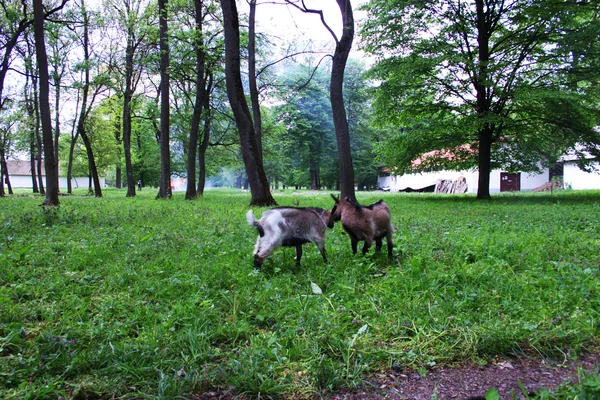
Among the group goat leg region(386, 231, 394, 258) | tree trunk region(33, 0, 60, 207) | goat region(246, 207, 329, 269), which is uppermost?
tree trunk region(33, 0, 60, 207)

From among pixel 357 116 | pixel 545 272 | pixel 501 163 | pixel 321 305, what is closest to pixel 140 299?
pixel 321 305

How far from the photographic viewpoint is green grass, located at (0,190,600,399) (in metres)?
2.30

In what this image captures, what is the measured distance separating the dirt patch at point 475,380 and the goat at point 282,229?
7.10 ft

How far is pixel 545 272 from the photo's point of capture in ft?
13.7

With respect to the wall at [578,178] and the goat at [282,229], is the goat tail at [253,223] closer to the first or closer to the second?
the goat at [282,229]

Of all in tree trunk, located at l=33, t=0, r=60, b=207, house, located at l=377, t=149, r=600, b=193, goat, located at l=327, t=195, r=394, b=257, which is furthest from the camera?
house, located at l=377, t=149, r=600, b=193

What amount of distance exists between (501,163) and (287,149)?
26475mm

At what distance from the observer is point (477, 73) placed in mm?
14797

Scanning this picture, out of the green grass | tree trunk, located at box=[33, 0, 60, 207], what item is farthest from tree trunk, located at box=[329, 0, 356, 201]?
tree trunk, located at box=[33, 0, 60, 207]

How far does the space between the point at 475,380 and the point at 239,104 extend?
37.6 ft

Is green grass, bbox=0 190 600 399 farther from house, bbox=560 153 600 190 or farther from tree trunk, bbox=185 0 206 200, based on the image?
house, bbox=560 153 600 190

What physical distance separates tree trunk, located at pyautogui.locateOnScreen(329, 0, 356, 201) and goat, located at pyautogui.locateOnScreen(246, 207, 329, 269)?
7093 mm

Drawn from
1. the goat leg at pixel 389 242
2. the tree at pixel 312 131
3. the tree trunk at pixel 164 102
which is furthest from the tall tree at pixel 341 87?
the tree at pixel 312 131

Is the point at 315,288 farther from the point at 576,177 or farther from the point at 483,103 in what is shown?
the point at 576,177
